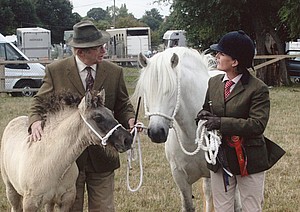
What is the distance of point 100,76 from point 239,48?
1.17m

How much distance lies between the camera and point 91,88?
4207 millimetres

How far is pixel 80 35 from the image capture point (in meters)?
4.11

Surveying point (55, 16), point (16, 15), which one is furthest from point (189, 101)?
point (55, 16)

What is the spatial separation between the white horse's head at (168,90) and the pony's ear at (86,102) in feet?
1.53

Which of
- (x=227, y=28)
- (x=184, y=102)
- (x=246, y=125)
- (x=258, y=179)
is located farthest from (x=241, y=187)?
(x=227, y=28)

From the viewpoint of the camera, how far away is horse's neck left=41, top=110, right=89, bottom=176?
3902mm

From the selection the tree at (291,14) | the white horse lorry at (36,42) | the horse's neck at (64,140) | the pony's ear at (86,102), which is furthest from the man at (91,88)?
the white horse lorry at (36,42)

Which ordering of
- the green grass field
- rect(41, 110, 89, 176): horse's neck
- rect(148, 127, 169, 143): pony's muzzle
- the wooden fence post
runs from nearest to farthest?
rect(148, 127, 169, 143): pony's muzzle
rect(41, 110, 89, 176): horse's neck
the green grass field
the wooden fence post

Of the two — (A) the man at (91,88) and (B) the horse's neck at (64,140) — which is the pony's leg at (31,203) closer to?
(B) the horse's neck at (64,140)

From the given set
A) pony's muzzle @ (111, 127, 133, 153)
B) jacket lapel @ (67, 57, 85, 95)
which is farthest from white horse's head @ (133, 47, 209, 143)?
jacket lapel @ (67, 57, 85, 95)

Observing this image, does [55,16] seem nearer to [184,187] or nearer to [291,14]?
[291,14]

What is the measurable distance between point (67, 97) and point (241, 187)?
1.41 metres

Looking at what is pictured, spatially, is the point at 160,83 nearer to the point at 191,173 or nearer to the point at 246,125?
the point at 246,125

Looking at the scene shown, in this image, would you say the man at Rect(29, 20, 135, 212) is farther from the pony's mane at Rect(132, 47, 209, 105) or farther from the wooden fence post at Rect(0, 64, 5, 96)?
the wooden fence post at Rect(0, 64, 5, 96)
